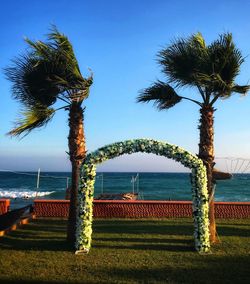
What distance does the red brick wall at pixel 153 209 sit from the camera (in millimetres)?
17750

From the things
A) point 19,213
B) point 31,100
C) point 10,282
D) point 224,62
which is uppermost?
point 224,62

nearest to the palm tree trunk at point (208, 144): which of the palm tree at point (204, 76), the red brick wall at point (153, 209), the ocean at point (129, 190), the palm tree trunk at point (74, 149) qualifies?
the palm tree at point (204, 76)

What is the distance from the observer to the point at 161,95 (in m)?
12.6

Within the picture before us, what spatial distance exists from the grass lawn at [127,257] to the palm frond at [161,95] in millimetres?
4940

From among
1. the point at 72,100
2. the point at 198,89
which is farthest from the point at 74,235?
the point at 198,89

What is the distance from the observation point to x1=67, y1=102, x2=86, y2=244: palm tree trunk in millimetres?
11922

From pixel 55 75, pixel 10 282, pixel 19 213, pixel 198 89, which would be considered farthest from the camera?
pixel 19 213

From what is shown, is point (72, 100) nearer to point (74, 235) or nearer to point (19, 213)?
point (74, 235)

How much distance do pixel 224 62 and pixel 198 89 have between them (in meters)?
1.41

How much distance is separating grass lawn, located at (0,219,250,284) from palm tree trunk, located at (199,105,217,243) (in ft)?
4.03

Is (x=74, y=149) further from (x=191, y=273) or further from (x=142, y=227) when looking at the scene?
(x=191, y=273)

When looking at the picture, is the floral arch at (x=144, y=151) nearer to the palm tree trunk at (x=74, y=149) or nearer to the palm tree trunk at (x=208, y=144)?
the palm tree trunk at (x=74, y=149)

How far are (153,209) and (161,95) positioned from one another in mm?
7382

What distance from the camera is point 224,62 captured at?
11.4 m
